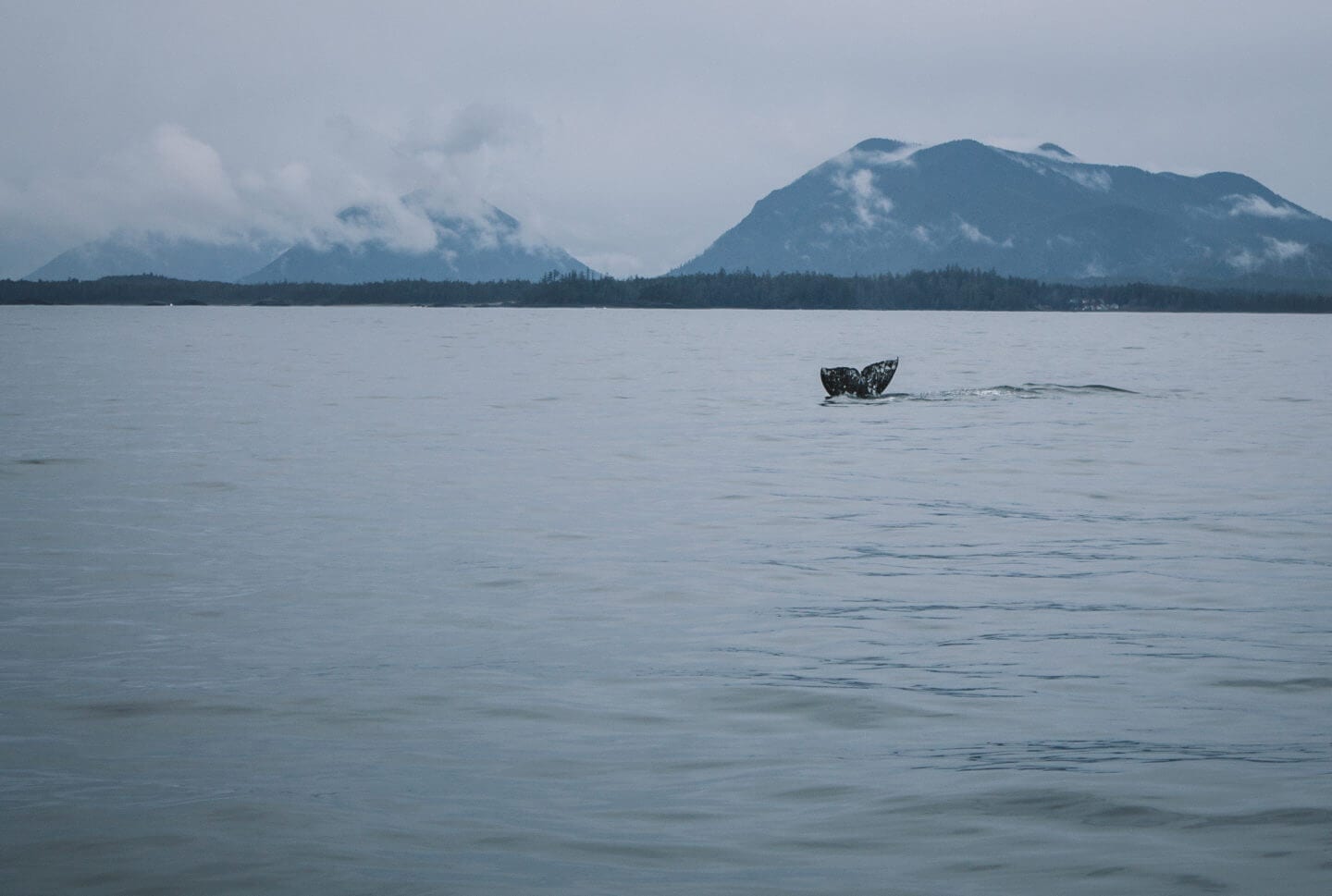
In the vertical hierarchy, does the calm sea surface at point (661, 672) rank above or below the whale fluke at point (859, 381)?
below

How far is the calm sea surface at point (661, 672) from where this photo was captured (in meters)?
7.79

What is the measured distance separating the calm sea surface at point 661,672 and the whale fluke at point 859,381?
19111 mm

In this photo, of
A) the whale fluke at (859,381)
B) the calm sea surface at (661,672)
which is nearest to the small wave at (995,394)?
the whale fluke at (859,381)

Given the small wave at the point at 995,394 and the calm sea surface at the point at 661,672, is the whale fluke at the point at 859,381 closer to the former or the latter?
the small wave at the point at 995,394

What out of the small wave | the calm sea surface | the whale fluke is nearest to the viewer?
the calm sea surface

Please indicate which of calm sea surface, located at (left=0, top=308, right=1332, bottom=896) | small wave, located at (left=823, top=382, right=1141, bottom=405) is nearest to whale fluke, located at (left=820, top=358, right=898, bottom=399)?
small wave, located at (left=823, top=382, right=1141, bottom=405)

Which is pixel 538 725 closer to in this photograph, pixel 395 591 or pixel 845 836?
pixel 845 836

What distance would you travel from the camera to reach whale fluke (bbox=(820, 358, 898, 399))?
4859 cm

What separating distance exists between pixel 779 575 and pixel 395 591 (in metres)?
4.37

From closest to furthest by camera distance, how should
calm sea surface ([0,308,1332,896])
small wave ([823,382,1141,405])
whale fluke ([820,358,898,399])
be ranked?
calm sea surface ([0,308,1332,896]) < small wave ([823,382,1141,405]) < whale fluke ([820,358,898,399])

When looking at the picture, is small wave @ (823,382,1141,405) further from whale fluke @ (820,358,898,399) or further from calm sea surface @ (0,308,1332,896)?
calm sea surface @ (0,308,1332,896)

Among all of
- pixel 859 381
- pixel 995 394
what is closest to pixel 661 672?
pixel 859 381

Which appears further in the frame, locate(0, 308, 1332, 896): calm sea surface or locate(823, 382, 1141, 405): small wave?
locate(823, 382, 1141, 405): small wave

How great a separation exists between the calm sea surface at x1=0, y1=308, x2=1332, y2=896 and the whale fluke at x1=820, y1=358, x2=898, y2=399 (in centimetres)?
1911
